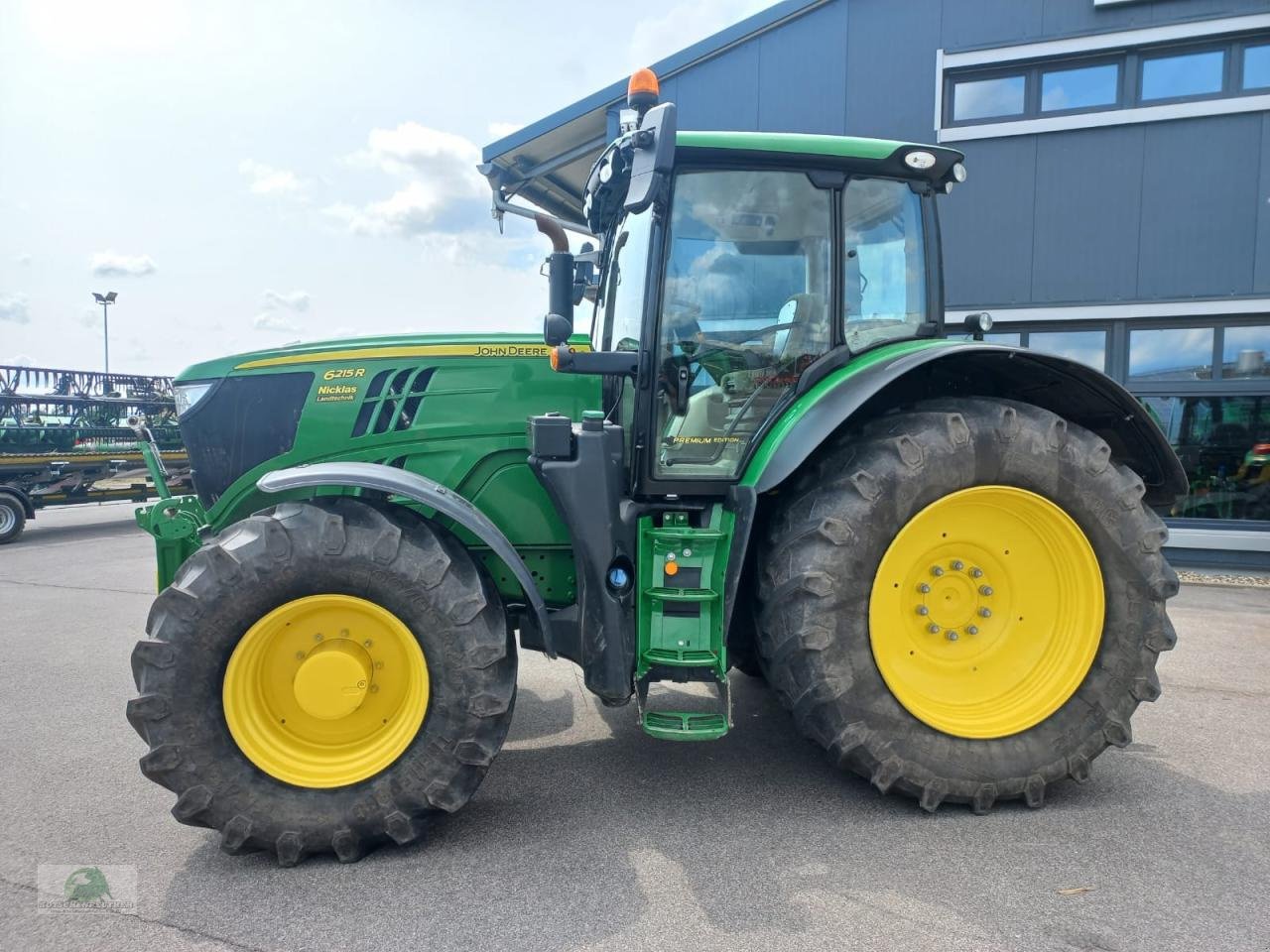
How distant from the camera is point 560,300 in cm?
269

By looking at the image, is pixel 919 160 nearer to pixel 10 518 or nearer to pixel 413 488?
pixel 413 488

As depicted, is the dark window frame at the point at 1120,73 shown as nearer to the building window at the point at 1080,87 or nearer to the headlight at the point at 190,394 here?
the building window at the point at 1080,87

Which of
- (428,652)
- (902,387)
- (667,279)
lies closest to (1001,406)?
(902,387)

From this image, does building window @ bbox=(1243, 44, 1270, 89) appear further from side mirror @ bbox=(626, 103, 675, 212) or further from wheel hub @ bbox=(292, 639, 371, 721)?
wheel hub @ bbox=(292, 639, 371, 721)

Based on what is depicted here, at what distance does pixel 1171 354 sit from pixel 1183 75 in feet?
8.85

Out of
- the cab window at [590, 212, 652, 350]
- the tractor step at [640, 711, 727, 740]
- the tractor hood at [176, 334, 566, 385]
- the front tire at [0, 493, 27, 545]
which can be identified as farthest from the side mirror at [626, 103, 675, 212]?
the front tire at [0, 493, 27, 545]

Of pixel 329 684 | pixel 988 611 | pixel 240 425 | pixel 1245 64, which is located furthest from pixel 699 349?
pixel 1245 64

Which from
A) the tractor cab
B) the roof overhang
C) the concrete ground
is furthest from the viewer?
the roof overhang

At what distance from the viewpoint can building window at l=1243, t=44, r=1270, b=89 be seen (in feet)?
23.7

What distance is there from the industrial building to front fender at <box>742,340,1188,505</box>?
202 inches

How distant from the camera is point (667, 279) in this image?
9.37 ft

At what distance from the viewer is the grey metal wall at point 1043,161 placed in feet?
23.9

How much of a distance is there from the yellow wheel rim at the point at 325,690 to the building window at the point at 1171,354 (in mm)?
7840

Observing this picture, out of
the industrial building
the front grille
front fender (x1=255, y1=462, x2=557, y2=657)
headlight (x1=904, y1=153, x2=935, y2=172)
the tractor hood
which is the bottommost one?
front fender (x1=255, y1=462, x2=557, y2=657)
